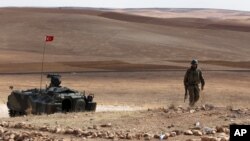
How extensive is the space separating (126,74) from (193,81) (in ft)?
74.5

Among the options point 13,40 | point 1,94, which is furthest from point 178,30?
point 1,94

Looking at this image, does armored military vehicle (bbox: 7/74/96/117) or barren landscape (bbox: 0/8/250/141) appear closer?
barren landscape (bbox: 0/8/250/141)

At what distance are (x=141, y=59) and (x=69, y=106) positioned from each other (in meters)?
33.5

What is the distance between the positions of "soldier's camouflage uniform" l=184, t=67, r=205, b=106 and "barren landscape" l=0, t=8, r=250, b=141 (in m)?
0.43

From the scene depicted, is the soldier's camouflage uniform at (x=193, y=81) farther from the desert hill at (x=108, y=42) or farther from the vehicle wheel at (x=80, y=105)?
the desert hill at (x=108, y=42)

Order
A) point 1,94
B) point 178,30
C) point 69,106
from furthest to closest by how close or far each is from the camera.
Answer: point 178,30 < point 1,94 < point 69,106

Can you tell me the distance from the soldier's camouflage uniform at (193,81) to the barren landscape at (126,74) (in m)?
0.43

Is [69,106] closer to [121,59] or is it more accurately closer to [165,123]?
[165,123]

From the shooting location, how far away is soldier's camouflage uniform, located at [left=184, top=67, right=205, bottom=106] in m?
18.1

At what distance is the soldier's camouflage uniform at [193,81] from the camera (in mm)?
18141

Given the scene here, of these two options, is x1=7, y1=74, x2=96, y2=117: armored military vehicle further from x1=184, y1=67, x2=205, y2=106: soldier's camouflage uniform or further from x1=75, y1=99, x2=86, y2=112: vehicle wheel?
x1=184, y1=67, x2=205, y2=106: soldier's camouflage uniform

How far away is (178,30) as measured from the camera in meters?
79.6

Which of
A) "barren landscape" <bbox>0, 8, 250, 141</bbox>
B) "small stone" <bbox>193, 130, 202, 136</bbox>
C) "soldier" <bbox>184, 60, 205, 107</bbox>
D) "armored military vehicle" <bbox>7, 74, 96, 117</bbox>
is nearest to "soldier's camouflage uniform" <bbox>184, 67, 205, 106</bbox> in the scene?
"soldier" <bbox>184, 60, 205, 107</bbox>

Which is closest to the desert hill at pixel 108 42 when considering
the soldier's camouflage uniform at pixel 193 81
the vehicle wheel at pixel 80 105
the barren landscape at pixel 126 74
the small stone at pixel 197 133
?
the barren landscape at pixel 126 74
